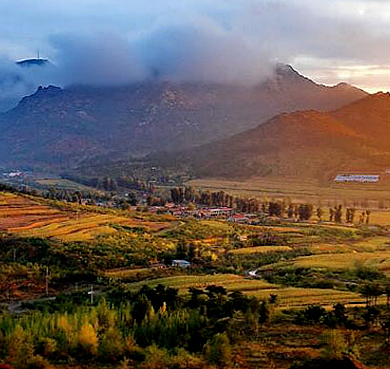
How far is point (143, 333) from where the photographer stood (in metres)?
26.2

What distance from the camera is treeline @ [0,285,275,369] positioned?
22562 mm

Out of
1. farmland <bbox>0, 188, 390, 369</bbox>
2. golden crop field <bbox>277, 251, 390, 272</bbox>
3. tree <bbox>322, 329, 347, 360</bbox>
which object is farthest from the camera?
golden crop field <bbox>277, 251, 390, 272</bbox>

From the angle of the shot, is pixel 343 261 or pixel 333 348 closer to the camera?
pixel 333 348

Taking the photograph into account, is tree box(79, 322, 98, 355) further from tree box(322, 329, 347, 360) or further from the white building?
the white building

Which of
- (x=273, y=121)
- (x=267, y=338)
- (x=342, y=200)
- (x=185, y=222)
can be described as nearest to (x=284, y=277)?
(x=267, y=338)

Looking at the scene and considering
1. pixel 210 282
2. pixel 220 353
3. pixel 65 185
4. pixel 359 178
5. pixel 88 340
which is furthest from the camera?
pixel 65 185

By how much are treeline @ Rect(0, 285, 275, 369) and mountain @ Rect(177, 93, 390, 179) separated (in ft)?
337

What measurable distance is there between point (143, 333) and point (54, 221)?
40297 mm

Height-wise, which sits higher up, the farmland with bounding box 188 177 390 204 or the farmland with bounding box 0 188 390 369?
the farmland with bounding box 188 177 390 204

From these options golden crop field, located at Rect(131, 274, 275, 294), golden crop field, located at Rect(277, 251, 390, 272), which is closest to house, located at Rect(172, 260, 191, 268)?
golden crop field, located at Rect(131, 274, 275, 294)

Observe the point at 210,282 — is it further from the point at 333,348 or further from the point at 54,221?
the point at 54,221

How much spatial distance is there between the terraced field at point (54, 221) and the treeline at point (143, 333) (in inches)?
1100

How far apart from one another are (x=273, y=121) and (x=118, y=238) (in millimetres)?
129393

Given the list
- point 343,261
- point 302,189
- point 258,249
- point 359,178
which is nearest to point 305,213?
point 258,249
